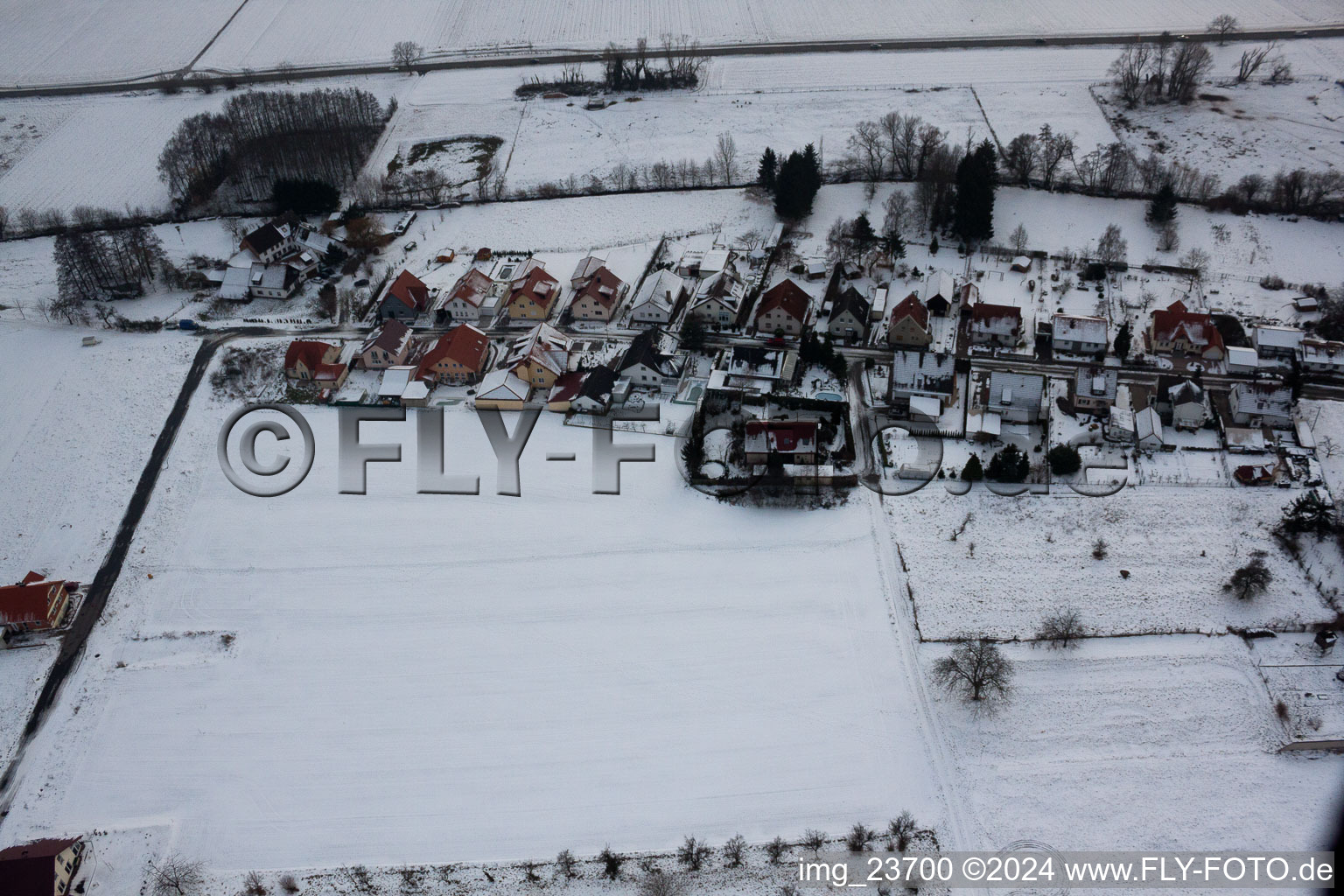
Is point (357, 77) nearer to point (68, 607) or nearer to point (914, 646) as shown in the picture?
point (68, 607)

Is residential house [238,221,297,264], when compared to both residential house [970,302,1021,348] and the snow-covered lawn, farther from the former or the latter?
residential house [970,302,1021,348]

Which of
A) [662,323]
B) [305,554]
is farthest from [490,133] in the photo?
[305,554]

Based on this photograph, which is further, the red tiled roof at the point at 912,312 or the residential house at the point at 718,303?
the residential house at the point at 718,303

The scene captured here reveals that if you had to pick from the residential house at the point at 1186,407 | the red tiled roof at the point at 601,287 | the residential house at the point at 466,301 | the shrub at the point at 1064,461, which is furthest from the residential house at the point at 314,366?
the residential house at the point at 1186,407

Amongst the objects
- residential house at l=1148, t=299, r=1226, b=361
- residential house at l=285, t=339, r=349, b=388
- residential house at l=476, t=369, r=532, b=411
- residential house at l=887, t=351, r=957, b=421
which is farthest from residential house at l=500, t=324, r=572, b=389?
residential house at l=1148, t=299, r=1226, b=361

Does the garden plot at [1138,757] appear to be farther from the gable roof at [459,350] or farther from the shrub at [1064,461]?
the gable roof at [459,350]
